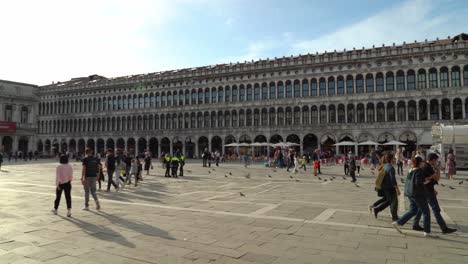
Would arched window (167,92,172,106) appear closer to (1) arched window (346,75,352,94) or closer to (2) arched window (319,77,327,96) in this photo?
(2) arched window (319,77,327,96)

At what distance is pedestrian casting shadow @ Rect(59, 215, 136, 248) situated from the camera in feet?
21.3

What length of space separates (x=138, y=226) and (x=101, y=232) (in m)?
0.85

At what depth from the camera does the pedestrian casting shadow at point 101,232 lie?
649 centimetres

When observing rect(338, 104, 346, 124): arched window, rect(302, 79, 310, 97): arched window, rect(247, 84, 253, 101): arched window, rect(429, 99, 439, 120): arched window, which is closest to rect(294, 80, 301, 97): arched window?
rect(302, 79, 310, 97): arched window

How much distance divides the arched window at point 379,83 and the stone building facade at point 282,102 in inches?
5.1

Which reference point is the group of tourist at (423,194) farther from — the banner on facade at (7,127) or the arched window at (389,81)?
the banner on facade at (7,127)

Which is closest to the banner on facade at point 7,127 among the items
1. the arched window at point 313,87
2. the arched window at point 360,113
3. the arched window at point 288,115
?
the arched window at point 288,115

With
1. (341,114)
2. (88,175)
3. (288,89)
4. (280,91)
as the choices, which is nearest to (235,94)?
(280,91)

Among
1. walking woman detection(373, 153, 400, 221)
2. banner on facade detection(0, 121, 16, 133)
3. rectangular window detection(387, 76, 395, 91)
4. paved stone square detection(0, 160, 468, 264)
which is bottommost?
paved stone square detection(0, 160, 468, 264)

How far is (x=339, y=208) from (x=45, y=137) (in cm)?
8096

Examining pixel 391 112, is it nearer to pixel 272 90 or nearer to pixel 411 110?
pixel 411 110

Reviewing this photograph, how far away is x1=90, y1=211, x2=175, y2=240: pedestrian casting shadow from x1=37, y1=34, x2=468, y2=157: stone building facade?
39.5 m

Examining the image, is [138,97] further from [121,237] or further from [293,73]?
[121,237]

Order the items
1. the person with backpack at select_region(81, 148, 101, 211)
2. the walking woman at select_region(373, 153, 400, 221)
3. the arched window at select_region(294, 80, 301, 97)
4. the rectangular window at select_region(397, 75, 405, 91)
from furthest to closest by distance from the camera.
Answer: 1. the arched window at select_region(294, 80, 301, 97)
2. the rectangular window at select_region(397, 75, 405, 91)
3. the person with backpack at select_region(81, 148, 101, 211)
4. the walking woman at select_region(373, 153, 400, 221)
